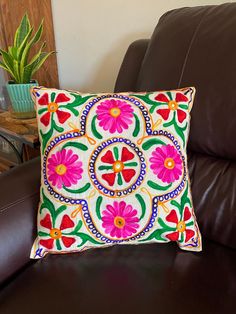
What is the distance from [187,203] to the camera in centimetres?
76

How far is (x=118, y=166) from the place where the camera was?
739 mm

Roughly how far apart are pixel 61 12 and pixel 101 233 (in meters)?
1.26

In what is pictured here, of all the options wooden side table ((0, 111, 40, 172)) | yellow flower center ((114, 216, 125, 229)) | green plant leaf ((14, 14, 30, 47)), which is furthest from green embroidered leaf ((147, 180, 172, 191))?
green plant leaf ((14, 14, 30, 47))

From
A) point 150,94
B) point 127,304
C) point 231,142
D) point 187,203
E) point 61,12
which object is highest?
point 61,12

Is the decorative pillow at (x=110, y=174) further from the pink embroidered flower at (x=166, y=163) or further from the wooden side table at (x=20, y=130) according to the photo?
the wooden side table at (x=20, y=130)

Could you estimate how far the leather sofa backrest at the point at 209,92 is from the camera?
81 cm

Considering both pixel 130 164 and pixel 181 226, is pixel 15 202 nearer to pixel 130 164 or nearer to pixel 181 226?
pixel 130 164

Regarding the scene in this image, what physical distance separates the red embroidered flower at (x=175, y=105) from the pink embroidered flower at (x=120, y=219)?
0.24 m

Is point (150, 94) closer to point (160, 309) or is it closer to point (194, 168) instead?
point (194, 168)

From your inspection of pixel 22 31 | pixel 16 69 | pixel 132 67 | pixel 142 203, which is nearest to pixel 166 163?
pixel 142 203

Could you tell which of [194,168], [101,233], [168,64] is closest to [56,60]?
[168,64]

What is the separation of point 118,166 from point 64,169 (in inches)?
5.1

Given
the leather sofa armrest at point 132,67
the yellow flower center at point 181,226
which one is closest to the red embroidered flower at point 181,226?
the yellow flower center at point 181,226

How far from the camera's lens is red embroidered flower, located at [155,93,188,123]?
766 mm
